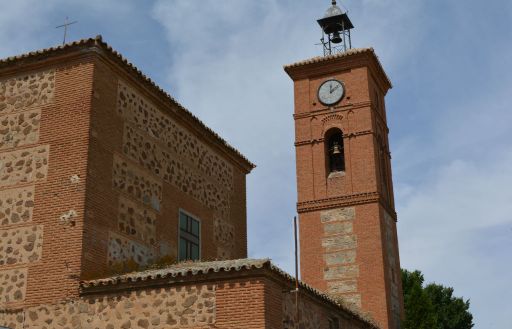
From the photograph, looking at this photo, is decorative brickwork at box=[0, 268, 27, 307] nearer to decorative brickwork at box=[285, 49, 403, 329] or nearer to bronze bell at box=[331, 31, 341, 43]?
decorative brickwork at box=[285, 49, 403, 329]

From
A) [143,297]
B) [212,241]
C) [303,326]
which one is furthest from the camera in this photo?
[212,241]

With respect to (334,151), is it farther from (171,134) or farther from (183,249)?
(183,249)

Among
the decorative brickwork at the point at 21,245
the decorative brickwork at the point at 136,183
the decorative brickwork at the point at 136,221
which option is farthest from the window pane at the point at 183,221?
the decorative brickwork at the point at 21,245

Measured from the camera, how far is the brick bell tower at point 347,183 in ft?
79.0

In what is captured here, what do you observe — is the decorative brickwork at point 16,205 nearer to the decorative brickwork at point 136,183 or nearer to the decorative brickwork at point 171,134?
the decorative brickwork at point 136,183

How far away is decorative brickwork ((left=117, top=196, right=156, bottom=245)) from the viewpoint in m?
14.0

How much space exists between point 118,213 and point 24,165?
6.61 feet

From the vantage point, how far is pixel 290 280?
12.7 m

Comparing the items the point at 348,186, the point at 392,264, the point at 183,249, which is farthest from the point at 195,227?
the point at 392,264

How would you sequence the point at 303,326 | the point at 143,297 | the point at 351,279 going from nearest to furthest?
1. the point at 143,297
2. the point at 303,326
3. the point at 351,279

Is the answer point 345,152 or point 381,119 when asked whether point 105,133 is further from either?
point 381,119

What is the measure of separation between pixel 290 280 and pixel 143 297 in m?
2.58

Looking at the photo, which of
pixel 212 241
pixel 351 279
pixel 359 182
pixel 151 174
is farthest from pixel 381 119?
pixel 151 174

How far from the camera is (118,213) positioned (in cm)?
1390
